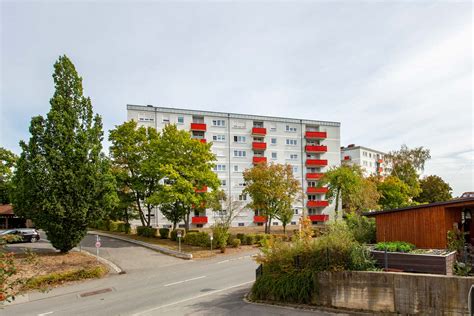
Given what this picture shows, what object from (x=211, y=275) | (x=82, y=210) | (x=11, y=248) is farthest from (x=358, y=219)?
(x=11, y=248)

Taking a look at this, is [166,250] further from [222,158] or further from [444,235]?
[222,158]

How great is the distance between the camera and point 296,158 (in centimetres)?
5778

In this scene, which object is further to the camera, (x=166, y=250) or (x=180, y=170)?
(x=180, y=170)

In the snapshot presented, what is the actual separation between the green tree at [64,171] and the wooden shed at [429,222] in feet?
62.4

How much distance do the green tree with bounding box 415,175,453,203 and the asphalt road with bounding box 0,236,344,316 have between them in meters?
56.0

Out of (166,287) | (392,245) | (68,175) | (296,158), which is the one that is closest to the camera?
(392,245)

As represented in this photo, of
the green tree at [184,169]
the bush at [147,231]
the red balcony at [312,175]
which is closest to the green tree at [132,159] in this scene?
the bush at [147,231]

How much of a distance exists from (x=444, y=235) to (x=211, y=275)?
11.8 m

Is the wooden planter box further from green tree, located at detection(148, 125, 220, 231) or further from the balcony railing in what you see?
the balcony railing

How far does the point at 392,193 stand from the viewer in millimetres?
50750

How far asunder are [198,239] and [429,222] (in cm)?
2052

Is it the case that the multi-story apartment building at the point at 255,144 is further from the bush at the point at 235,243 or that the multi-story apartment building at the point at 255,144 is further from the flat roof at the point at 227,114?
the bush at the point at 235,243

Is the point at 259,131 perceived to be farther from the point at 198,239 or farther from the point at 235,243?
the point at 198,239

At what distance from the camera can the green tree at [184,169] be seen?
30609 millimetres
